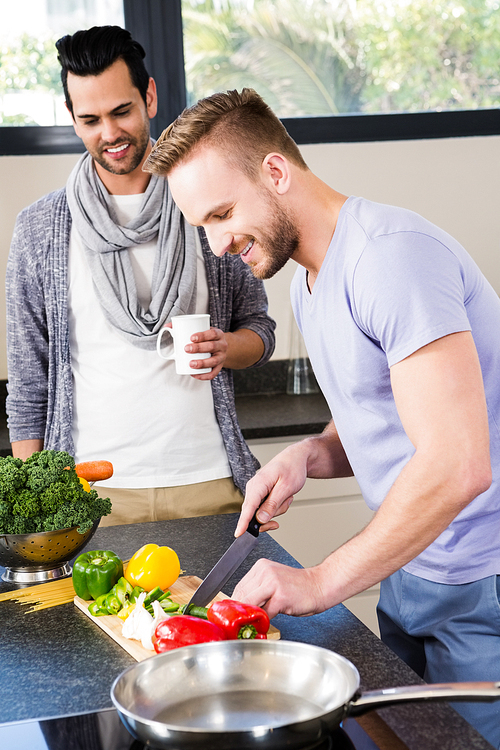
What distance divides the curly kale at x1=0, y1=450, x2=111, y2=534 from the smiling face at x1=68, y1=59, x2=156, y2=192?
886mm

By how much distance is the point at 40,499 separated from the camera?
115 centimetres

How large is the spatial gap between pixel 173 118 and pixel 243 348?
122 centimetres

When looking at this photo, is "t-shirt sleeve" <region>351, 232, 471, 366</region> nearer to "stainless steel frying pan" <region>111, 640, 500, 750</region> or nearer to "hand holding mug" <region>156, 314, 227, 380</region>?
"stainless steel frying pan" <region>111, 640, 500, 750</region>

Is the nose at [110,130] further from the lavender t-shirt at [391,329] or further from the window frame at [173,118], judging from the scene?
the window frame at [173,118]

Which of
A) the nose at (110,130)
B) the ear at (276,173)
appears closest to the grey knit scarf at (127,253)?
the nose at (110,130)

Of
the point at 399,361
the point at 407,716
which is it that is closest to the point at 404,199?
the point at 399,361

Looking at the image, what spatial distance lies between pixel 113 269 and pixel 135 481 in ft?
1.63

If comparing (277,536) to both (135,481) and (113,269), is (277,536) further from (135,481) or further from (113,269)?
(113,269)

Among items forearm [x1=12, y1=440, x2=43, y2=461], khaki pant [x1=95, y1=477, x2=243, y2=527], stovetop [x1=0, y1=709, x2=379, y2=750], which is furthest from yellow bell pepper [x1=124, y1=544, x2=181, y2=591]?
forearm [x1=12, y1=440, x2=43, y2=461]

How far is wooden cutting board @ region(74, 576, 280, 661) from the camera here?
941 mm

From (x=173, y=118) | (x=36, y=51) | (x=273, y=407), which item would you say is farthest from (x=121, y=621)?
(x=36, y=51)

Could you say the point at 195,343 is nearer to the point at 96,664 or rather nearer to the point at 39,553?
the point at 39,553

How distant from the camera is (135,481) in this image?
1.77 m

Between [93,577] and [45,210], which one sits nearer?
[93,577]
